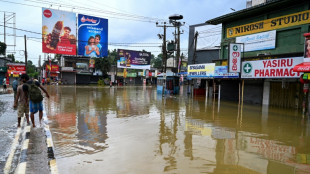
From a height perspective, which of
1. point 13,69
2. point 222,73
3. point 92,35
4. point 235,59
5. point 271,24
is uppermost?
point 92,35

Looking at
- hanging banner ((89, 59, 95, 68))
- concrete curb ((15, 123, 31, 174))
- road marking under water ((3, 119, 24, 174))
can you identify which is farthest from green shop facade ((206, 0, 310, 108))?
hanging banner ((89, 59, 95, 68))

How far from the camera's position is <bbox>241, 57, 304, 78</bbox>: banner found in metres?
12.9

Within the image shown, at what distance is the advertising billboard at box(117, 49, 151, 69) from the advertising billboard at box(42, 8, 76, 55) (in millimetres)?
13174

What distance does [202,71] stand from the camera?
68.8 feet

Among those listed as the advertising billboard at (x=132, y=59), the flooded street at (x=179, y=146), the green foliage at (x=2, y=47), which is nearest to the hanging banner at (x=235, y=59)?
the flooded street at (x=179, y=146)

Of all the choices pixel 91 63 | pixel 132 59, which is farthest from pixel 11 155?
pixel 91 63

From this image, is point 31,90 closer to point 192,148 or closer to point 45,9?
point 192,148

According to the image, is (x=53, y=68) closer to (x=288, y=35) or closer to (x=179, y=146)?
(x=288, y=35)

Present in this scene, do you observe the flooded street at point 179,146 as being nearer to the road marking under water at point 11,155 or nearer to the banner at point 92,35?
the road marking under water at point 11,155

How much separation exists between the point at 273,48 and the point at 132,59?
36355 mm

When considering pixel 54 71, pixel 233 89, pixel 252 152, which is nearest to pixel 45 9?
pixel 54 71

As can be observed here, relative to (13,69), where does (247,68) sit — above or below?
below

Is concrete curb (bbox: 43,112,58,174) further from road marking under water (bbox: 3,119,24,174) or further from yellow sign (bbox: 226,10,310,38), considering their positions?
yellow sign (bbox: 226,10,310,38)

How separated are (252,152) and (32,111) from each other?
7.09 m
